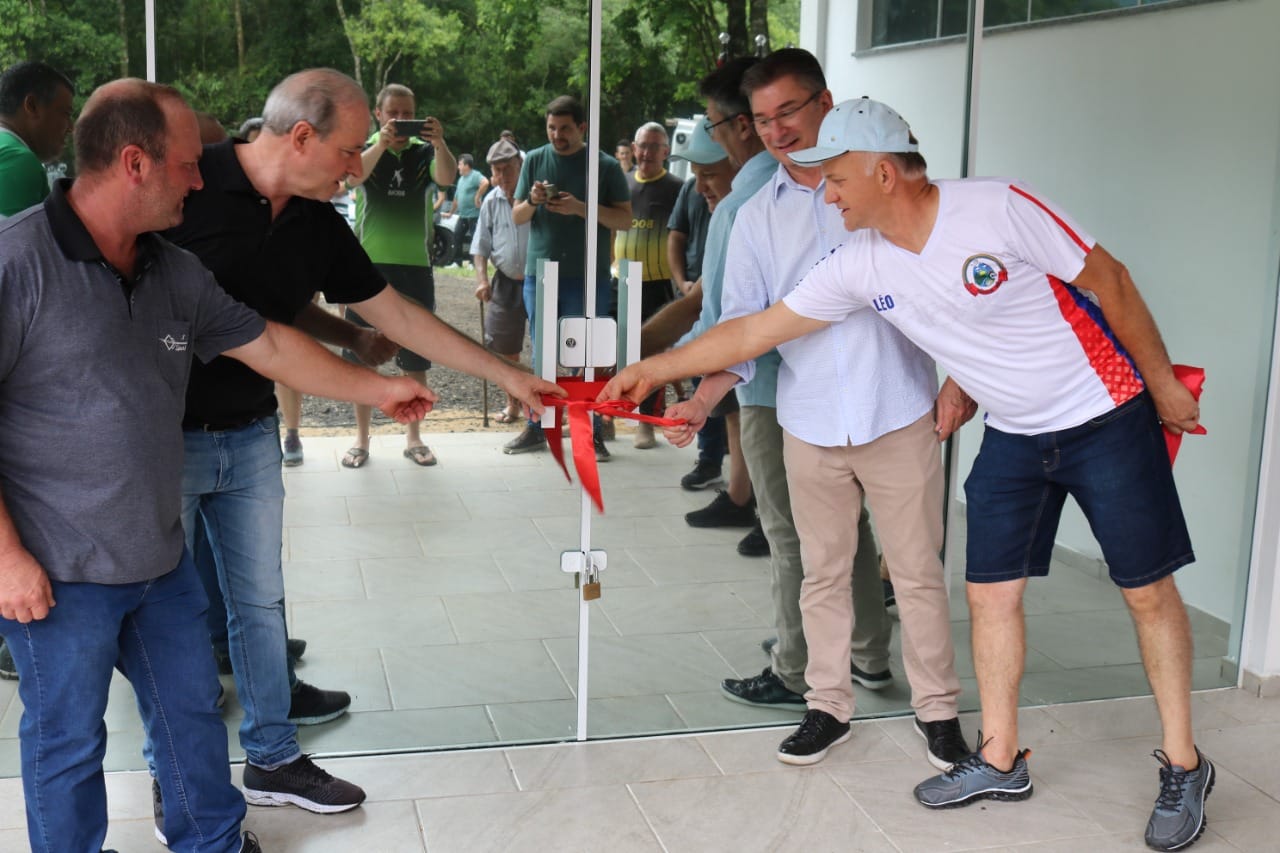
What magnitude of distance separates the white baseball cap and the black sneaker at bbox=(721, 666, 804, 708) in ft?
4.93

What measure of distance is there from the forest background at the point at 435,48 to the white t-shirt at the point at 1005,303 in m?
0.78

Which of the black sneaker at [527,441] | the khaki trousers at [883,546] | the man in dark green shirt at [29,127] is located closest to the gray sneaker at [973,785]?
the khaki trousers at [883,546]

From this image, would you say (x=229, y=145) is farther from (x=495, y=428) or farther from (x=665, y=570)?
(x=665, y=570)

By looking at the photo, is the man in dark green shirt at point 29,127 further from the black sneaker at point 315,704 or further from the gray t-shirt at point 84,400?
the black sneaker at point 315,704

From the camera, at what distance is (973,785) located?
123 inches

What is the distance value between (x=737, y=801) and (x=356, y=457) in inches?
A: 50.4

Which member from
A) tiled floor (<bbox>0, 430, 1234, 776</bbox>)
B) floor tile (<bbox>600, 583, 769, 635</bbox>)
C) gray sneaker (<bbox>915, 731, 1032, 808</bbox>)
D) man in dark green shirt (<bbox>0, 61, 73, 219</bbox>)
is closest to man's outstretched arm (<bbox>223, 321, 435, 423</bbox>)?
tiled floor (<bbox>0, 430, 1234, 776</bbox>)

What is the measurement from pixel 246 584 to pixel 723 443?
1.36 meters

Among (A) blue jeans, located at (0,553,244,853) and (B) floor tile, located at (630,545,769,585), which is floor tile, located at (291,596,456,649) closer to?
(B) floor tile, located at (630,545,769,585)

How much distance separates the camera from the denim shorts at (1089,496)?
2918 millimetres

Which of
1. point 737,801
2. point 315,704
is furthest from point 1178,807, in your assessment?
point 315,704

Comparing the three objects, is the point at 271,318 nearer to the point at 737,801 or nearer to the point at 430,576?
the point at 430,576

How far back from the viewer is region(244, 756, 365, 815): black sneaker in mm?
3045

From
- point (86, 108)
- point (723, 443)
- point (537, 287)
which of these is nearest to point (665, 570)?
point (723, 443)
